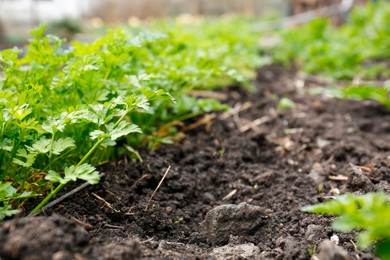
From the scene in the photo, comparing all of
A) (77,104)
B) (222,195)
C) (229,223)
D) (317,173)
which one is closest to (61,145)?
(77,104)

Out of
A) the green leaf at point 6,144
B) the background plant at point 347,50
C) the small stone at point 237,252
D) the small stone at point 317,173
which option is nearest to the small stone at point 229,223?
the small stone at point 237,252

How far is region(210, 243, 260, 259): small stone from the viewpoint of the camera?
5.47 feet

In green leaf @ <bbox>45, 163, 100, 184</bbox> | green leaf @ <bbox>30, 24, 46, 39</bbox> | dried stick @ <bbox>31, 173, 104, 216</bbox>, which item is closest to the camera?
green leaf @ <bbox>45, 163, 100, 184</bbox>

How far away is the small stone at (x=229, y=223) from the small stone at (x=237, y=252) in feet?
0.34

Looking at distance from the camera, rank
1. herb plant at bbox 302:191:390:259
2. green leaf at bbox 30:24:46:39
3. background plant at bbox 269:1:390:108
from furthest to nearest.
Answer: background plant at bbox 269:1:390:108, green leaf at bbox 30:24:46:39, herb plant at bbox 302:191:390:259

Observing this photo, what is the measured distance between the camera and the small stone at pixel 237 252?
167 centimetres

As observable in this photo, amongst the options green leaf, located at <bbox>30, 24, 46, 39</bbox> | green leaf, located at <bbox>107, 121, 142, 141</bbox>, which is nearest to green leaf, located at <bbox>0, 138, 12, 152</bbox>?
green leaf, located at <bbox>107, 121, 142, 141</bbox>

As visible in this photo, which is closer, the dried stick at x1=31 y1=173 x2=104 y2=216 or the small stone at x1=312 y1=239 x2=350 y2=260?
the small stone at x1=312 y1=239 x2=350 y2=260

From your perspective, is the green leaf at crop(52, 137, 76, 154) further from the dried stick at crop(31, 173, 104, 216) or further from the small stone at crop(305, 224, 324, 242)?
the small stone at crop(305, 224, 324, 242)

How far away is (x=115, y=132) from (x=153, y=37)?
0.83 m

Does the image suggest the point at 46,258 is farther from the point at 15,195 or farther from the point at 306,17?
the point at 306,17

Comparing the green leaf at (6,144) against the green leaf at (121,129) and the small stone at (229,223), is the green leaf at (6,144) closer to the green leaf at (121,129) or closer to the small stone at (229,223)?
the green leaf at (121,129)

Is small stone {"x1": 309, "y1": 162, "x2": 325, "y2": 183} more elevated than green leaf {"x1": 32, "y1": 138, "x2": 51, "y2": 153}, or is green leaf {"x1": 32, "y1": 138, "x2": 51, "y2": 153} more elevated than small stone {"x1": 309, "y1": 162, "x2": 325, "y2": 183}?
green leaf {"x1": 32, "y1": 138, "x2": 51, "y2": 153}

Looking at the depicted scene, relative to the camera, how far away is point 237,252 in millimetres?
1694
